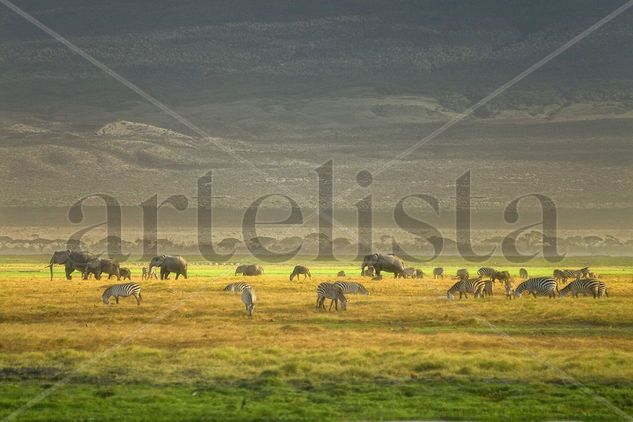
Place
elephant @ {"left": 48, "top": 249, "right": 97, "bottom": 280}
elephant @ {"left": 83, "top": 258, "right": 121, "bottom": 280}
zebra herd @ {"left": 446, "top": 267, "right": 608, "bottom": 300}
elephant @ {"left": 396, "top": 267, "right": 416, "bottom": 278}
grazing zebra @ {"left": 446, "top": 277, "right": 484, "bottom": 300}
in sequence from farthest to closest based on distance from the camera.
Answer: elephant @ {"left": 396, "top": 267, "right": 416, "bottom": 278}
elephant @ {"left": 48, "top": 249, "right": 97, "bottom": 280}
elephant @ {"left": 83, "top": 258, "right": 121, "bottom": 280}
zebra herd @ {"left": 446, "top": 267, "right": 608, "bottom": 300}
grazing zebra @ {"left": 446, "top": 277, "right": 484, "bottom": 300}

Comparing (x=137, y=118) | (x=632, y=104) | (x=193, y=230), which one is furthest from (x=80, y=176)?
(x=632, y=104)

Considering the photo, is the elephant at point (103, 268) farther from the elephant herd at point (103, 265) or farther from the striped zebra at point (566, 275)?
the striped zebra at point (566, 275)

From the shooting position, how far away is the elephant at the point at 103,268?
48906 mm

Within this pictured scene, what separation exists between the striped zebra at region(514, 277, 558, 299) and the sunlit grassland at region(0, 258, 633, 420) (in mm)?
3155

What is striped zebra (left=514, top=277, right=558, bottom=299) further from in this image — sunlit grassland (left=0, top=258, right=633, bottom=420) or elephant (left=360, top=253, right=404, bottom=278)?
elephant (left=360, top=253, right=404, bottom=278)

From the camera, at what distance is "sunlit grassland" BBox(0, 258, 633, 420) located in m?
19.1

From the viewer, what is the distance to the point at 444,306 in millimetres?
34438

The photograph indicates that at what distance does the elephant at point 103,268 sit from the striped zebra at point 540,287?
62.7ft

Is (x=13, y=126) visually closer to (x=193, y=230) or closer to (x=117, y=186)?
(x=117, y=186)

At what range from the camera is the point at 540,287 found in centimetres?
3822

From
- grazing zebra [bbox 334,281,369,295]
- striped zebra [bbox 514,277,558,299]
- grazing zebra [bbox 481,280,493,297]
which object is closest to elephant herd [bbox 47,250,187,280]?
grazing zebra [bbox 334,281,369,295]

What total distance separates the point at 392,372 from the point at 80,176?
4335 inches

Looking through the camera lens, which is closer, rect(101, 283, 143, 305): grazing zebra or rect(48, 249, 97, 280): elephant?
rect(101, 283, 143, 305): grazing zebra

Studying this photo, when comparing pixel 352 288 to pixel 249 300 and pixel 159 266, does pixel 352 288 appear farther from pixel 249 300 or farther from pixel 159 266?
pixel 159 266
